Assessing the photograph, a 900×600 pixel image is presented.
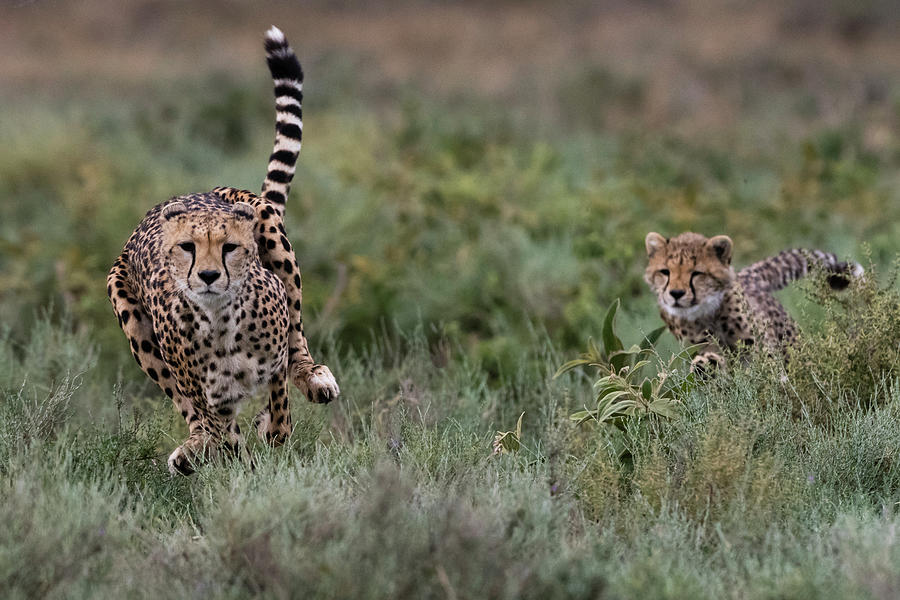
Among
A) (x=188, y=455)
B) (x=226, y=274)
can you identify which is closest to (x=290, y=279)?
(x=226, y=274)

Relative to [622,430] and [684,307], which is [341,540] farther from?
[684,307]

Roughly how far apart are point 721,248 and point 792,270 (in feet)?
2.44

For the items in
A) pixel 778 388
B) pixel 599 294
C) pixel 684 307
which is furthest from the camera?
pixel 599 294

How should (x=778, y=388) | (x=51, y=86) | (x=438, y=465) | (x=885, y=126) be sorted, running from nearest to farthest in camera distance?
1. (x=438, y=465)
2. (x=778, y=388)
3. (x=885, y=126)
4. (x=51, y=86)

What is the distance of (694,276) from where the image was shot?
4.70m

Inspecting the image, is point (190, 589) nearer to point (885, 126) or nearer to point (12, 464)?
point (12, 464)

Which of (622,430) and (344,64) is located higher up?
(344,64)

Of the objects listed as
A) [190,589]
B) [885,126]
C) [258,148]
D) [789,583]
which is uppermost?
[885,126]

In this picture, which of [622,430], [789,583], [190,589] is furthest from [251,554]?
[622,430]

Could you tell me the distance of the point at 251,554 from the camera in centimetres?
319

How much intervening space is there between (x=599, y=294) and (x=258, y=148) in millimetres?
5392

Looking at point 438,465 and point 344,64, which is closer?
point 438,465

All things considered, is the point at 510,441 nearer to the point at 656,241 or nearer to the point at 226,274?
the point at 656,241

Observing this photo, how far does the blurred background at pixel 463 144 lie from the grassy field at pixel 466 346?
4 centimetres
